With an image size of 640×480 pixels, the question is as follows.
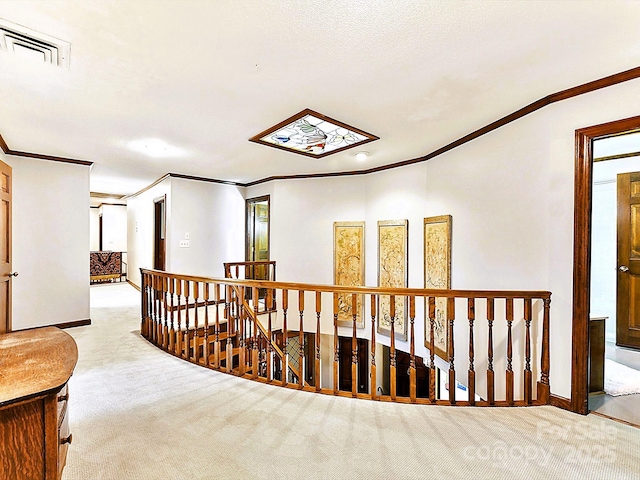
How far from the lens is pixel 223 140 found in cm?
356

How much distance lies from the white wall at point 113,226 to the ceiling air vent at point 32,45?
31.0 ft

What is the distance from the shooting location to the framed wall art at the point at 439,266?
3725mm

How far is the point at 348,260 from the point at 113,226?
28.1 feet

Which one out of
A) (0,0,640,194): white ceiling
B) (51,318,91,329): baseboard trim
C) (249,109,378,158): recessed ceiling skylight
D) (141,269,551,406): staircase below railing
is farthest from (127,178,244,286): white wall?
(249,109,378,158): recessed ceiling skylight

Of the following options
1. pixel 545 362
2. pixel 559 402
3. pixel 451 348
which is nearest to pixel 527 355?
pixel 545 362

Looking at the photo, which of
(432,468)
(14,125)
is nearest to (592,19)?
(432,468)

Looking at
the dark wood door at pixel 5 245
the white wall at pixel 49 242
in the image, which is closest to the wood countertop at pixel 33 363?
the dark wood door at pixel 5 245

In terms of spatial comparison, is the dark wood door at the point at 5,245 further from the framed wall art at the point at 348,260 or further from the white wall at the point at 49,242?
the framed wall art at the point at 348,260

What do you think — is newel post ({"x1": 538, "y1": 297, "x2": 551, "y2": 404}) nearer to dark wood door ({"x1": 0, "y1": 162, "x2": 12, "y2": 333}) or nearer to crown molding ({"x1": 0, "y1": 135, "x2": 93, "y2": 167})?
dark wood door ({"x1": 0, "y1": 162, "x2": 12, "y2": 333})

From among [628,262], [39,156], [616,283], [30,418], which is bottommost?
[30,418]

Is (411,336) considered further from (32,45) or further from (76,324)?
(76,324)

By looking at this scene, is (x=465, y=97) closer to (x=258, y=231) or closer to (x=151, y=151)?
(x=151, y=151)

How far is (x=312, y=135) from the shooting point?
341cm

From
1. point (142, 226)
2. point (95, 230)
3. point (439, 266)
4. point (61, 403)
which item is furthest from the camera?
point (95, 230)
